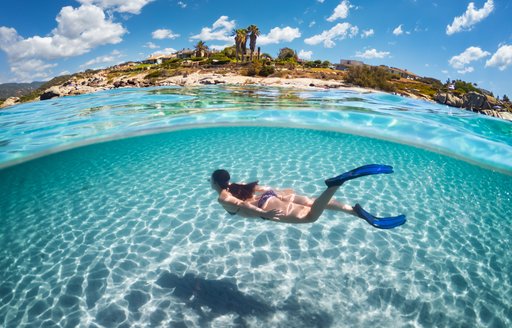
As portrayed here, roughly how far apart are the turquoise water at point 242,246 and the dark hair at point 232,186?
153 cm

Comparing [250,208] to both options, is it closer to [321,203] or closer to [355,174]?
[321,203]

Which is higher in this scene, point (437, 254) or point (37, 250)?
point (37, 250)

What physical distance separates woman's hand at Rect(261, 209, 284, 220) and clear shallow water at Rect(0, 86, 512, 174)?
468 inches

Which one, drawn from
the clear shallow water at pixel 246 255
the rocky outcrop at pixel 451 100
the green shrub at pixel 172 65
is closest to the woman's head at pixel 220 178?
the clear shallow water at pixel 246 255

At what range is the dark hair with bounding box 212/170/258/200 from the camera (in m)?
5.14

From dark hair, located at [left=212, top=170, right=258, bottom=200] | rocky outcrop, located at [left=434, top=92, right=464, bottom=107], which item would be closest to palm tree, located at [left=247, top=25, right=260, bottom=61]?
rocky outcrop, located at [left=434, top=92, right=464, bottom=107]

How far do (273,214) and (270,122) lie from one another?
13.0 metres

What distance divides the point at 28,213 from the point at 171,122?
8284mm

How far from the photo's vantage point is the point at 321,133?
684 inches

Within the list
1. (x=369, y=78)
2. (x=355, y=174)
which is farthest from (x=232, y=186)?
(x=369, y=78)

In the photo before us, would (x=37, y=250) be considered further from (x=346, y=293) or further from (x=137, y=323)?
(x=346, y=293)

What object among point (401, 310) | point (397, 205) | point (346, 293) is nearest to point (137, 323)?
point (346, 293)

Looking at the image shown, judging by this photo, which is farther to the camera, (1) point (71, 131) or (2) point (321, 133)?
(2) point (321, 133)

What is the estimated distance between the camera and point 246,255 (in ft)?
19.7
